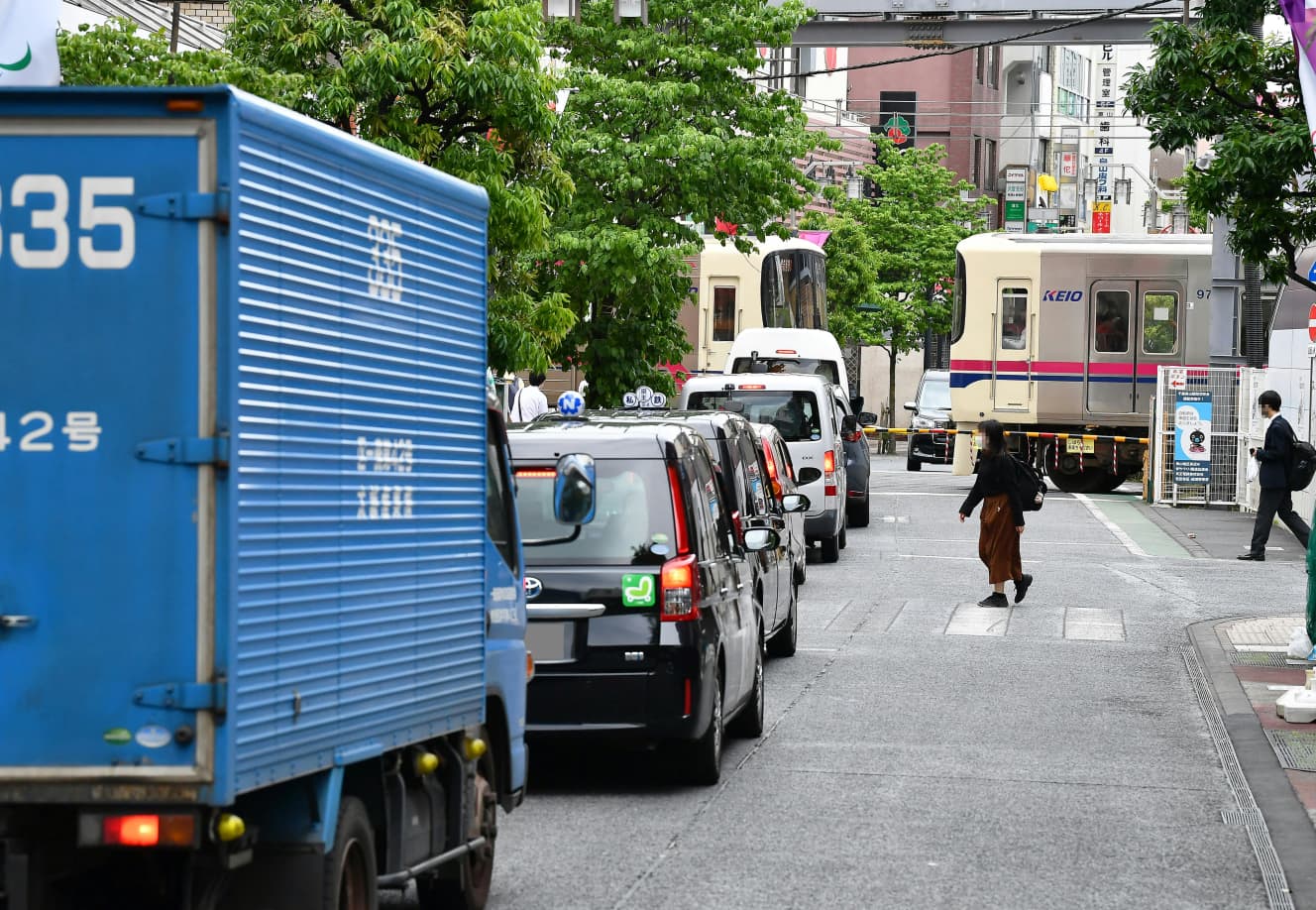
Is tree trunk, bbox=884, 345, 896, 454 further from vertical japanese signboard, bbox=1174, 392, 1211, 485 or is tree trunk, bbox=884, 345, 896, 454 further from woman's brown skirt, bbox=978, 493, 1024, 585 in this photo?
woman's brown skirt, bbox=978, 493, 1024, 585

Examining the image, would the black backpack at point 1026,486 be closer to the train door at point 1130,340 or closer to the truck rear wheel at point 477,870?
the truck rear wheel at point 477,870

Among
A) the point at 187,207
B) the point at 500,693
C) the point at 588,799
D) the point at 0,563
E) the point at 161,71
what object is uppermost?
the point at 161,71

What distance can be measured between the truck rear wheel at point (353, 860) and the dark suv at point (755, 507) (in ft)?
20.9

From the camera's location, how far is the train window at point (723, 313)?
44.3 metres

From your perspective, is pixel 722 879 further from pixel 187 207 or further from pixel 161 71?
pixel 161 71

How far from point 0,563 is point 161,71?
12362mm

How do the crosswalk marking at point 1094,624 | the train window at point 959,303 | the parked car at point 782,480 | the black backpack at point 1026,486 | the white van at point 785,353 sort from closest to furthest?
the crosswalk marking at point 1094,624
the parked car at point 782,480
the black backpack at point 1026,486
the white van at point 785,353
the train window at point 959,303

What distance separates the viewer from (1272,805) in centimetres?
1001

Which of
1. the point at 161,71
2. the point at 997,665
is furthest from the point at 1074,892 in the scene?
the point at 161,71

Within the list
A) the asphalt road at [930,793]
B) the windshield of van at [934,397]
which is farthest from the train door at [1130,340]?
the asphalt road at [930,793]

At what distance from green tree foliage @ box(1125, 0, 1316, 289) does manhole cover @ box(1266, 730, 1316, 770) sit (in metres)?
5.26

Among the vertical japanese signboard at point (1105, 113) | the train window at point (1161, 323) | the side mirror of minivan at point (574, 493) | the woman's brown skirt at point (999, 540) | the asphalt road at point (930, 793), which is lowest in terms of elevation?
the asphalt road at point (930, 793)

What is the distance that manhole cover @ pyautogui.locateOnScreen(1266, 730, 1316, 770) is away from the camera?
11125 mm

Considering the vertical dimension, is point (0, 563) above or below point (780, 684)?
above
